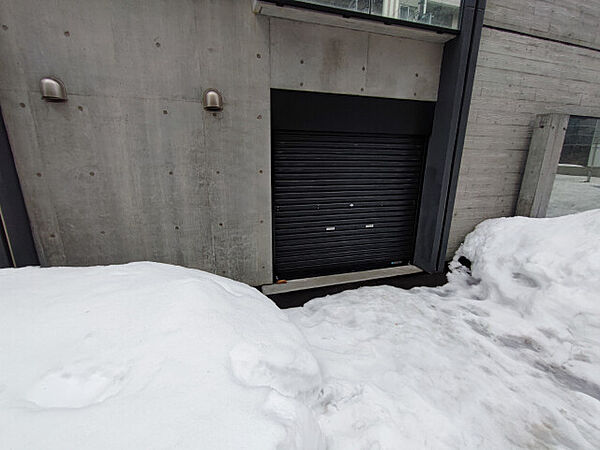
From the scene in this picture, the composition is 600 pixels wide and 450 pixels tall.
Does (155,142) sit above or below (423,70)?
below

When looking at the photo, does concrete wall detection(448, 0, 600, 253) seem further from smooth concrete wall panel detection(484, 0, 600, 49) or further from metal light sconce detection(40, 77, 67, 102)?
metal light sconce detection(40, 77, 67, 102)

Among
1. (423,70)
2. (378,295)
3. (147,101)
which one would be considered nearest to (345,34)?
(423,70)

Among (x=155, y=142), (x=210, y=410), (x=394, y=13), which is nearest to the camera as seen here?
(x=210, y=410)

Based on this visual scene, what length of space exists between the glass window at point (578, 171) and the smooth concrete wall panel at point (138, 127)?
6.32 metres

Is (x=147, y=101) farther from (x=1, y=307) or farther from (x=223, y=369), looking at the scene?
(x=223, y=369)

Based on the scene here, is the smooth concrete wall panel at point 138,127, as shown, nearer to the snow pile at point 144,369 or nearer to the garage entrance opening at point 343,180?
the garage entrance opening at point 343,180

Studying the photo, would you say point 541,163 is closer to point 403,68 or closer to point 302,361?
point 403,68

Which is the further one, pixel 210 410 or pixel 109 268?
pixel 109 268

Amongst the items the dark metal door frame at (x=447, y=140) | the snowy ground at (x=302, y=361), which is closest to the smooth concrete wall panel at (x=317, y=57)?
the dark metal door frame at (x=447, y=140)

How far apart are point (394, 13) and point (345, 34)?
0.79 metres

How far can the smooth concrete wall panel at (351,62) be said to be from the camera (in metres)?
4.26

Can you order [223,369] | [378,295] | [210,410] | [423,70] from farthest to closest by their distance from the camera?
1. [423,70]
2. [378,295]
3. [223,369]
4. [210,410]

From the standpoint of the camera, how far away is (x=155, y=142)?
13.2ft

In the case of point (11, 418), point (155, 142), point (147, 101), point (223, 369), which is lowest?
point (223, 369)
